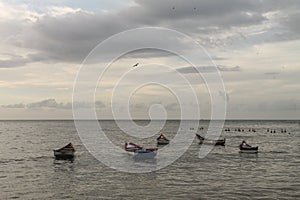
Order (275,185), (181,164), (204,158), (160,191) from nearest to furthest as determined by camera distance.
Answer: (160,191) → (275,185) → (181,164) → (204,158)

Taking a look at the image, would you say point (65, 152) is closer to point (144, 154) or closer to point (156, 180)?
point (144, 154)

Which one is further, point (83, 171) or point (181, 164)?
point (181, 164)

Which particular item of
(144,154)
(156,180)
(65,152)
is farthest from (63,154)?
(156,180)

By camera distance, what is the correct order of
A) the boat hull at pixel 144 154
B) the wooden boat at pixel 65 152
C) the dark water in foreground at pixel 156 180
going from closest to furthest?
the dark water in foreground at pixel 156 180 < the boat hull at pixel 144 154 < the wooden boat at pixel 65 152

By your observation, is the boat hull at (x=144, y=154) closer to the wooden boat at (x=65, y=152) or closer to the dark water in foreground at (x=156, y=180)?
the dark water in foreground at (x=156, y=180)

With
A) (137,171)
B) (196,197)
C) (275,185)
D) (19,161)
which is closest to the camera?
(196,197)

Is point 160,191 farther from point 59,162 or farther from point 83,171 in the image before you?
point 59,162

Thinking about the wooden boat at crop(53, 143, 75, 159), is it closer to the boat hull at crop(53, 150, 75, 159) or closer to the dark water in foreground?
the boat hull at crop(53, 150, 75, 159)

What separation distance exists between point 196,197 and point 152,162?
24.0 m

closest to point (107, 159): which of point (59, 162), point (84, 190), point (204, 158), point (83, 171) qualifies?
point (59, 162)

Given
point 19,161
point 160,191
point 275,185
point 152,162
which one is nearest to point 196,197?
point 160,191

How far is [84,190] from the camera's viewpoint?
36.9m

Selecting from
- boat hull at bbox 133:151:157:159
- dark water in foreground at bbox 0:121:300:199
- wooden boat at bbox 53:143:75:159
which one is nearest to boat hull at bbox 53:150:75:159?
wooden boat at bbox 53:143:75:159

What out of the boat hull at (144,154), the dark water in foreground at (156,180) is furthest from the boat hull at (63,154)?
the boat hull at (144,154)
